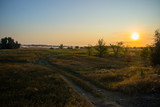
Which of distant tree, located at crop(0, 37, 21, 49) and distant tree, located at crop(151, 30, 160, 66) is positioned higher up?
distant tree, located at crop(0, 37, 21, 49)

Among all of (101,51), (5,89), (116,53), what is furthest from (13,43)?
(5,89)

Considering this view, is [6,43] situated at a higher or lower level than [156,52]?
higher

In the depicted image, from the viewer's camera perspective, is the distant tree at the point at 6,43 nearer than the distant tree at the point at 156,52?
No

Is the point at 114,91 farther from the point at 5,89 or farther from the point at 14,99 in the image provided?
the point at 5,89

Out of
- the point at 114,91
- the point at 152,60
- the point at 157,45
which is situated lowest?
the point at 114,91

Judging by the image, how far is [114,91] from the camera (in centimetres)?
1034

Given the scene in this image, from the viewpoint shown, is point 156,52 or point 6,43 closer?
point 156,52

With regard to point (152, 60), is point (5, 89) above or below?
below

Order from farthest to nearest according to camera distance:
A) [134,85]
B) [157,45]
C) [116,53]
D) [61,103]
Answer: [116,53], [157,45], [134,85], [61,103]

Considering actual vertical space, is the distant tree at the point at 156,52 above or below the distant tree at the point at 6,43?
below

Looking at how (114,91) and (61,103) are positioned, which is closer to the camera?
(61,103)

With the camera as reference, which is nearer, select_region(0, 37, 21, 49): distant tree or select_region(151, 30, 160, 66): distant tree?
select_region(151, 30, 160, 66): distant tree

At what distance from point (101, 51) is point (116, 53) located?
58.4ft

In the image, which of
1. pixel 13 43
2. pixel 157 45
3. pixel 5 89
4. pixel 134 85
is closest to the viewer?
pixel 5 89
